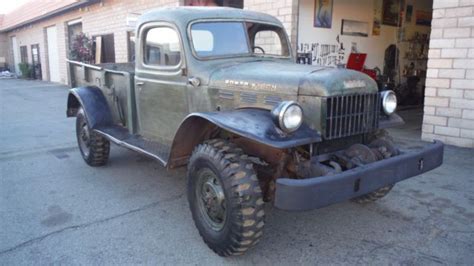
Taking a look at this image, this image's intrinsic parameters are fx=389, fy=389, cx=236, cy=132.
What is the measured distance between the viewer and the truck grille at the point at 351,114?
2892 millimetres

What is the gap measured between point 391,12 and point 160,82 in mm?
9409

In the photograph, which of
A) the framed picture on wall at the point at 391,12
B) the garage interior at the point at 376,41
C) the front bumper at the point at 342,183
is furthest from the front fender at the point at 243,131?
the framed picture on wall at the point at 391,12

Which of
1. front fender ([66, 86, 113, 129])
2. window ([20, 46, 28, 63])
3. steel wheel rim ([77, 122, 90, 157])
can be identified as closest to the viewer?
front fender ([66, 86, 113, 129])

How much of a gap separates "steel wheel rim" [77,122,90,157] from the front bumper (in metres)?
3.61

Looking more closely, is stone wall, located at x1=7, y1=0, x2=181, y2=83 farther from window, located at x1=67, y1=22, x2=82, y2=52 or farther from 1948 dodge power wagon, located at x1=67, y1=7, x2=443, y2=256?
1948 dodge power wagon, located at x1=67, y1=7, x2=443, y2=256

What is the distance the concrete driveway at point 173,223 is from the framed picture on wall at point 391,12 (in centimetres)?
678

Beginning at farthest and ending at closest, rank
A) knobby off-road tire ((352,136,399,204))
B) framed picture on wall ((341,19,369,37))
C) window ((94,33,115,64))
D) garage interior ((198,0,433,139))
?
1. window ((94,33,115,64))
2. framed picture on wall ((341,19,369,37))
3. garage interior ((198,0,433,139))
4. knobby off-road tire ((352,136,399,204))

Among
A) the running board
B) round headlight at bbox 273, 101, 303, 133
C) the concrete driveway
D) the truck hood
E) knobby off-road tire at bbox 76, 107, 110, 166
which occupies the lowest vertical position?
the concrete driveway

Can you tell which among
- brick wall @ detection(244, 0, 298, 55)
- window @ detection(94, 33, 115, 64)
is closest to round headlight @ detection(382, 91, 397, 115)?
brick wall @ detection(244, 0, 298, 55)

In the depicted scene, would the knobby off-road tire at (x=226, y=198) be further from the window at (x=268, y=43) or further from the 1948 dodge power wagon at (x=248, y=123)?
the window at (x=268, y=43)

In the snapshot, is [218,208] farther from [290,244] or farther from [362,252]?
[362,252]

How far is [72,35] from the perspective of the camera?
775 inches

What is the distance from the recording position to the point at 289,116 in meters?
2.67

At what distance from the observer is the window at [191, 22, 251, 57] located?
12.3ft
